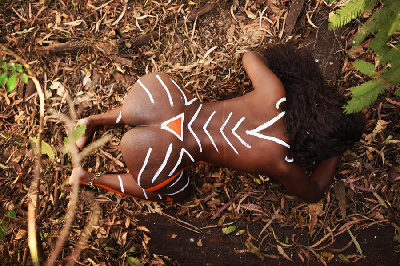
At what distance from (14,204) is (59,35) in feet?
5.79

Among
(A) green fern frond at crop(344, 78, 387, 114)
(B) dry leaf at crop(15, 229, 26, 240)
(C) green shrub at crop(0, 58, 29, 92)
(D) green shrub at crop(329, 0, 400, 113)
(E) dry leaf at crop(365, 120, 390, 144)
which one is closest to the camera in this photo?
(D) green shrub at crop(329, 0, 400, 113)

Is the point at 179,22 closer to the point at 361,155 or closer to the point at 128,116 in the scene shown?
the point at 128,116

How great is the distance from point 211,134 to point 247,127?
0.90 feet

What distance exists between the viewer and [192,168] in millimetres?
2971

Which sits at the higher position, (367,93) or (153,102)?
(367,93)

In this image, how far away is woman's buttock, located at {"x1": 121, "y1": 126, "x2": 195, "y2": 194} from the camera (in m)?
2.24

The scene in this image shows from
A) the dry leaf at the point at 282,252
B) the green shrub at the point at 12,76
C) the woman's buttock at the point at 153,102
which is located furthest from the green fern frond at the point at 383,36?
the green shrub at the point at 12,76

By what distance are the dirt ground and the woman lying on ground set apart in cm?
54

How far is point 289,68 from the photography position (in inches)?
98.5

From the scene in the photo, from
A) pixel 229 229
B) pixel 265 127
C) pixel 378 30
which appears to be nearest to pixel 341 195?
pixel 229 229

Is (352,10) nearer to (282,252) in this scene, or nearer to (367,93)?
(367,93)

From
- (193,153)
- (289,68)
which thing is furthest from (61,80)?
(289,68)

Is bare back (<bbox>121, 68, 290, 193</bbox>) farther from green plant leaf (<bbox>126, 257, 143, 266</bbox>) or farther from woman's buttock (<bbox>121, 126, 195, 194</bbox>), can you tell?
green plant leaf (<bbox>126, 257, 143, 266</bbox>)

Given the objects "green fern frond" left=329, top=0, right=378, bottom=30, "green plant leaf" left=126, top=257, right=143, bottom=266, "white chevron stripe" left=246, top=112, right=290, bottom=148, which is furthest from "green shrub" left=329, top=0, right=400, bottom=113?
"green plant leaf" left=126, top=257, right=143, bottom=266
